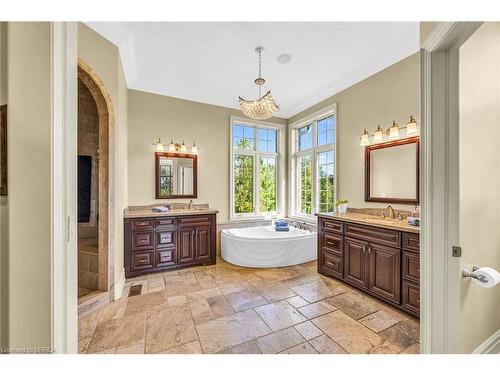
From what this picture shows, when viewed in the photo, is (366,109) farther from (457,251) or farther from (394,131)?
(457,251)

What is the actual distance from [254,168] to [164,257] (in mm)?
2577

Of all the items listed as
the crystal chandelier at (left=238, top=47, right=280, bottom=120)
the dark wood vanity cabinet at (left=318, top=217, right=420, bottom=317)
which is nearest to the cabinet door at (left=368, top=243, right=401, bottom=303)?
the dark wood vanity cabinet at (left=318, top=217, right=420, bottom=317)

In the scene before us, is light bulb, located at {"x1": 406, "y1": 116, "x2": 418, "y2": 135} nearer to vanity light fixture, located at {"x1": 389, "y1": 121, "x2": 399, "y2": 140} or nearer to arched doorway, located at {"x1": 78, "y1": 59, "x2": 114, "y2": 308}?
vanity light fixture, located at {"x1": 389, "y1": 121, "x2": 399, "y2": 140}

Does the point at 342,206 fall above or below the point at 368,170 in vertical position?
below

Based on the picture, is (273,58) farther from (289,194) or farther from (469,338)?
(469,338)

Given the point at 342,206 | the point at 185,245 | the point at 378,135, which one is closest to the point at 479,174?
the point at 378,135

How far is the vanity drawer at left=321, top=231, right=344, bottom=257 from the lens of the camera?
2.95 m

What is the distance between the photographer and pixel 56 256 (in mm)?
781

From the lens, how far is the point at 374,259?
250 cm

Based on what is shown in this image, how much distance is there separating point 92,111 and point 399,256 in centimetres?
446

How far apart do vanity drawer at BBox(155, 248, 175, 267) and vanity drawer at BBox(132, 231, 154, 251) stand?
16 centimetres

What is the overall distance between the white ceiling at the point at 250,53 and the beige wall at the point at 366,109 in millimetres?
144

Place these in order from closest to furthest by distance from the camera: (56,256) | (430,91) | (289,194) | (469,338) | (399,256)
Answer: (56,256) → (430,91) → (469,338) → (399,256) → (289,194)
